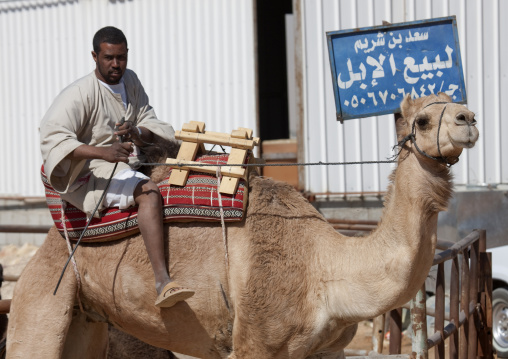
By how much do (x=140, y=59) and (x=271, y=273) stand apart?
9.22m

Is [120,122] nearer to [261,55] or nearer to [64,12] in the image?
[64,12]

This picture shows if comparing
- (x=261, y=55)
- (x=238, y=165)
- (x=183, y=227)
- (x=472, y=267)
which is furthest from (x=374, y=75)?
(x=261, y=55)

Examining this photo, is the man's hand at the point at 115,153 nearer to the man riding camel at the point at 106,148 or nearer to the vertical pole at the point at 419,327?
the man riding camel at the point at 106,148

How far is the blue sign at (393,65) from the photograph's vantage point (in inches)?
188

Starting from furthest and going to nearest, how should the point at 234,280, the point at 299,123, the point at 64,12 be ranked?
the point at 64,12 < the point at 299,123 < the point at 234,280

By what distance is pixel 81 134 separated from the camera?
4.88 meters

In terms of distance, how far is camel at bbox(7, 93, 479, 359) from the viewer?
4.20 m

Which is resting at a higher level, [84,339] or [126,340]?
[84,339]

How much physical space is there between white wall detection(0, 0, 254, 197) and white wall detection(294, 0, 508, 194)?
1.14 m

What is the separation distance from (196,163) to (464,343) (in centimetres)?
300

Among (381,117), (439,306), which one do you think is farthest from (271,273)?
(381,117)

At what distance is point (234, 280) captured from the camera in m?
4.55

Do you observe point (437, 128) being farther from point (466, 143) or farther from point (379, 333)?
point (379, 333)

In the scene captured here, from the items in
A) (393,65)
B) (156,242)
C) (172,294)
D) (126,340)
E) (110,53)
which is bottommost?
(126,340)
